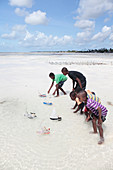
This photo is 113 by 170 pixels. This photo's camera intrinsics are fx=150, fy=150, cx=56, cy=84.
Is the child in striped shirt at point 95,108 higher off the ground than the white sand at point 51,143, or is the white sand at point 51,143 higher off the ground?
the child in striped shirt at point 95,108

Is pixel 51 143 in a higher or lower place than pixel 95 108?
lower

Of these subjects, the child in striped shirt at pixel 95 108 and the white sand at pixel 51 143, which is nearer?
the white sand at pixel 51 143

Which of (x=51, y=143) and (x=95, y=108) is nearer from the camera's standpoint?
(x=95, y=108)

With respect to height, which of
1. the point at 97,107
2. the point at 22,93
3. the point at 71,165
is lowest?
the point at 71,165

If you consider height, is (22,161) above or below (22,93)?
below

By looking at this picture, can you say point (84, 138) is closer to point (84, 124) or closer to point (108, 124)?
point (84, 124)

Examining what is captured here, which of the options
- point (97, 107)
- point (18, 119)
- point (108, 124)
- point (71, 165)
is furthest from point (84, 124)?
point (18, 119)

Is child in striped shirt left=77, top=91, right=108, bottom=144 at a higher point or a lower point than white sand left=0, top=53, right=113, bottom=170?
higher

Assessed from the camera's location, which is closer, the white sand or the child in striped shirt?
the white sand

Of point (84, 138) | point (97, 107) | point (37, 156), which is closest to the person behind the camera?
point (37, 156)

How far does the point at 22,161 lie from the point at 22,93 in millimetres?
4423

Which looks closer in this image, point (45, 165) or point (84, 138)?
point (45, 165)

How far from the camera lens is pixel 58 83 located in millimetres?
6699

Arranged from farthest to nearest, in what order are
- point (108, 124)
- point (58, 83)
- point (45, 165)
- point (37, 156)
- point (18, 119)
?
1. point (58, 83)
2. point (18, 119)
3. point (108, 124)
4. point (37, 156)
5. point (45, 165)
